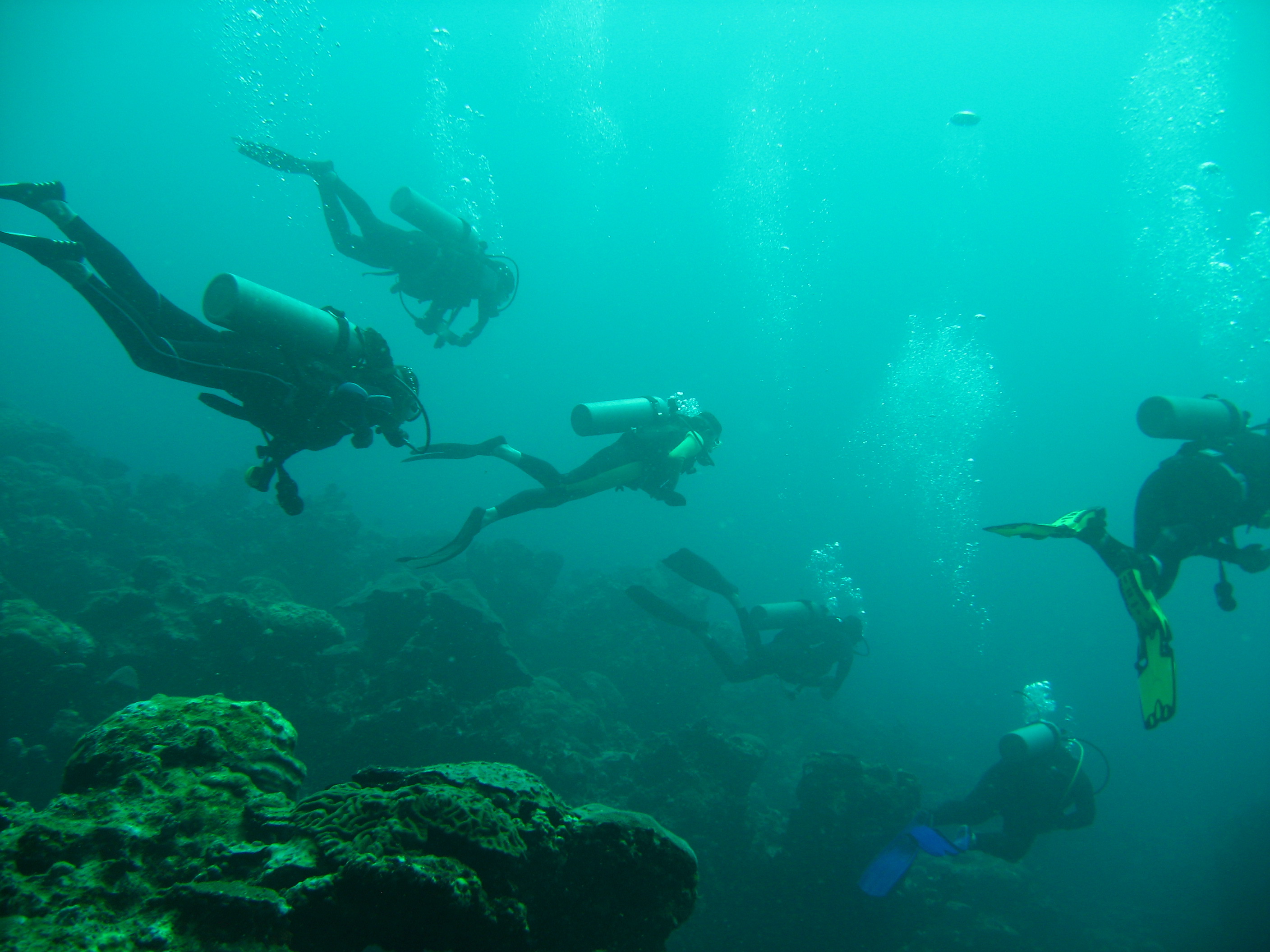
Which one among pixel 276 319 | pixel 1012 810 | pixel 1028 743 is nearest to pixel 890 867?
pixel 1012 810

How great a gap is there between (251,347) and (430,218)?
5.42 meters

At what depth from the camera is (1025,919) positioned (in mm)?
12484

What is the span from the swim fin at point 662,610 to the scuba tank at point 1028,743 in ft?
17.1

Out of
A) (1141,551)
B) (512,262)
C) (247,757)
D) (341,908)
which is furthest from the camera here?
(512,262)

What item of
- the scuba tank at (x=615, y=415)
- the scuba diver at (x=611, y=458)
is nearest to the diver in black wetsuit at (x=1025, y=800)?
the scuba diver at (x=611, y=458)

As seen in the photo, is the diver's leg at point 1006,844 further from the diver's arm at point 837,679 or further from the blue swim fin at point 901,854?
the diver's arm at point 837,679

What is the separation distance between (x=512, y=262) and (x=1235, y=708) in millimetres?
114134

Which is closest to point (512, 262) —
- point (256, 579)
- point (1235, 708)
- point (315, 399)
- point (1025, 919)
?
point (315, 399)

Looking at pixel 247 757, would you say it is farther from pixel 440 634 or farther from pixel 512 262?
pixel 512 262

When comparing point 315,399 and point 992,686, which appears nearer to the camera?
point 315,399

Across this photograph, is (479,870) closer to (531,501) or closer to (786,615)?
(531,501)

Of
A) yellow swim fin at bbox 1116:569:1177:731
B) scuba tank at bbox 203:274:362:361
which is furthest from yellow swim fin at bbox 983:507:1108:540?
scuba tank at bbox 203:274:362:361

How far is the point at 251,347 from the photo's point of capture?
4.82m

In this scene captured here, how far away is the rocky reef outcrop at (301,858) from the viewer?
2176mm
